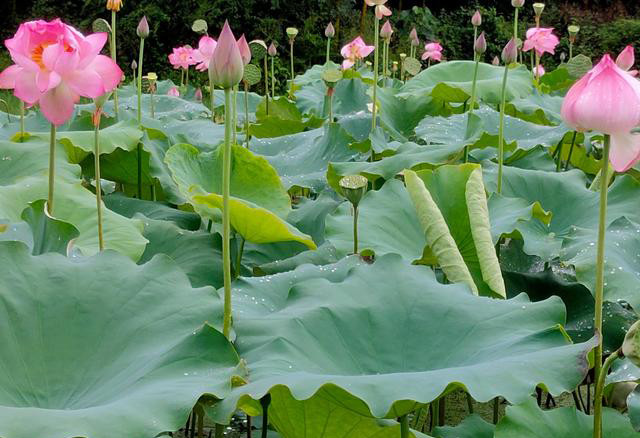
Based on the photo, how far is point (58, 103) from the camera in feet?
3.49

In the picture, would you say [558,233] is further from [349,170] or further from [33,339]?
[33,339]

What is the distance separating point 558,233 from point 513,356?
0.69 m

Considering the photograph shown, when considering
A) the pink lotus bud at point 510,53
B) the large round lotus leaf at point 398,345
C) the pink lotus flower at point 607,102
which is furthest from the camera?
the pink lotus bud at point 510,53

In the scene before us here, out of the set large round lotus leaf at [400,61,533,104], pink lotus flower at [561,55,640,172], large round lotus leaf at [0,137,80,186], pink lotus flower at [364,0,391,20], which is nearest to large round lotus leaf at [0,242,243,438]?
pink lotus flower at [561,55,640,172]

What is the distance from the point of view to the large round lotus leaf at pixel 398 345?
30.1 inches

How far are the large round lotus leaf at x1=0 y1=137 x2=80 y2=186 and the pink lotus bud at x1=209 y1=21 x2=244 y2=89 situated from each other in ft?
2.22

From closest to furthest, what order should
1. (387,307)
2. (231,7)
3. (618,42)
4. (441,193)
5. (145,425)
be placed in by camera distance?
(145,425)
(387,307)
(441,193)
(231,7)
(618,42)

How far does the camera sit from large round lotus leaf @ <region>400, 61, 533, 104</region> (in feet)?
8.11

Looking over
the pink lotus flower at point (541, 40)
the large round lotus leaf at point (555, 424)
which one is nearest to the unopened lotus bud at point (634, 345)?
the large round lotus leaf at point (555, 424)

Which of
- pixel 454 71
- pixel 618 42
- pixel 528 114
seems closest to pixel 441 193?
pixel 528 114

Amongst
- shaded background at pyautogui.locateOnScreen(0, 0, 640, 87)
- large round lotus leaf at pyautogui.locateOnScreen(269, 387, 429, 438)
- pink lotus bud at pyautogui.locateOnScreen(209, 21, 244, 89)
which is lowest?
shaded background at pyautogui.locateOnScreen(0, 0, 640, 87)

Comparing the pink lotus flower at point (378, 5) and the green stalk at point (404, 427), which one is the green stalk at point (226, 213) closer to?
the green stalk at point (404, 427)

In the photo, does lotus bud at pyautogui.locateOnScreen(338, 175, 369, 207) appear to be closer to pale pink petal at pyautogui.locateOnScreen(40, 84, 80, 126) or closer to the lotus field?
the lotus field

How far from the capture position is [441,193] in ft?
4.49
